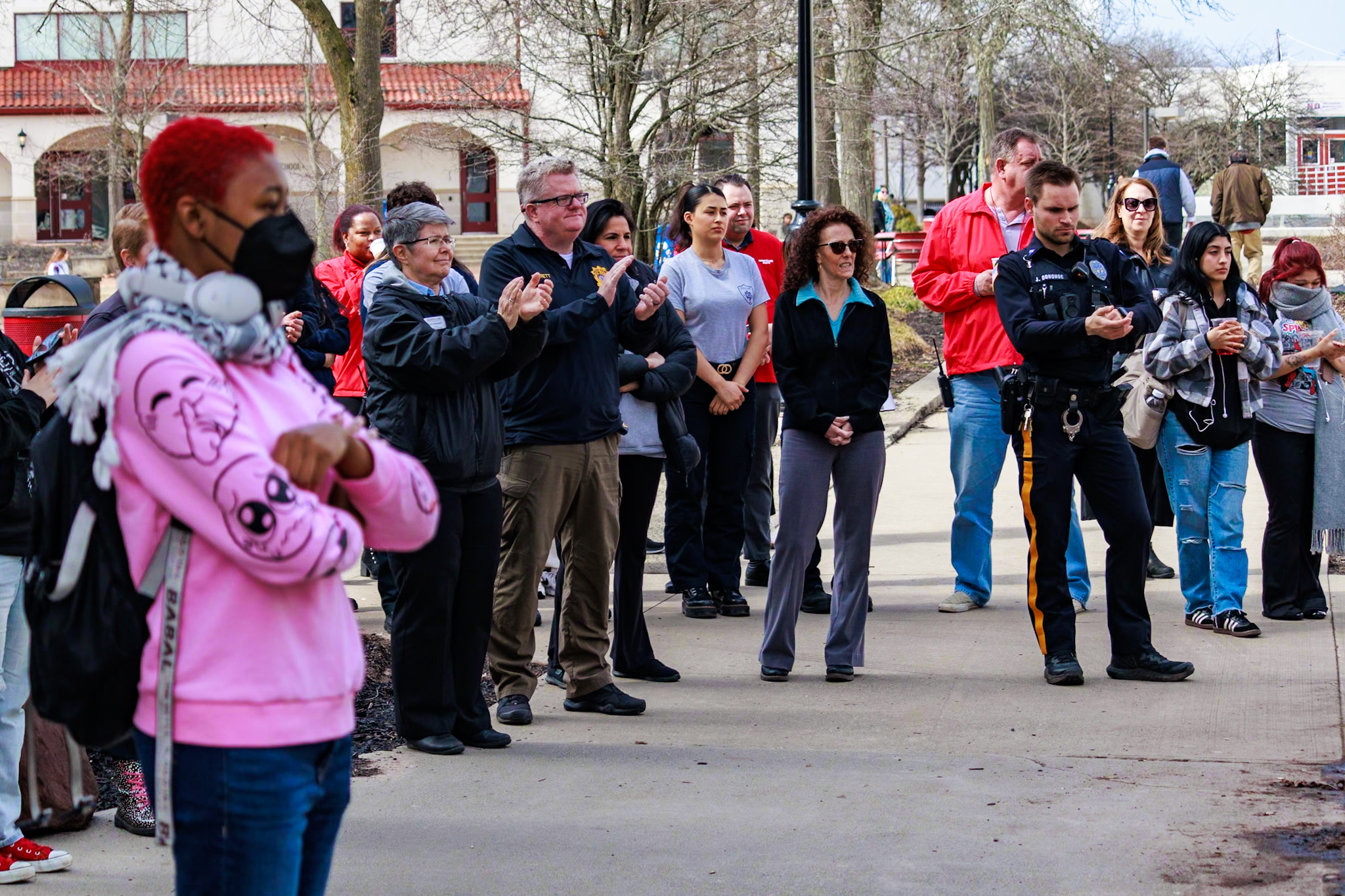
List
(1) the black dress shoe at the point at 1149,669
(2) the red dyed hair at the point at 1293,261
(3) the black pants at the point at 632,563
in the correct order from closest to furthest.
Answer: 1. (1) the black dress shoe at the point at 1149,669
2. (3) the black pants at the point at 632,563
3. (2) the red dyed hair at the point at 1293,261

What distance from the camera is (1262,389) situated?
7539 millimetres

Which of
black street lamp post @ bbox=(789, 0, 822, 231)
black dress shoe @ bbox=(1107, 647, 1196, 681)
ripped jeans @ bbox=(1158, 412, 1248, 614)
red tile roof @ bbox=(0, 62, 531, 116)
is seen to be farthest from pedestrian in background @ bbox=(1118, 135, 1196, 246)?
red tile roof @ bbox=(0, 62, 531, 116)

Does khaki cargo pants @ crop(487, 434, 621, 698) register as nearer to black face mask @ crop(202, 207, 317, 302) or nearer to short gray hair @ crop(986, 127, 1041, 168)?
short gray hair @ crop(986, 127, 1041, 168)

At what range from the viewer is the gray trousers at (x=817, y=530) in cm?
653

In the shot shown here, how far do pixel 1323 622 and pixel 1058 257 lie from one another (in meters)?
2.44

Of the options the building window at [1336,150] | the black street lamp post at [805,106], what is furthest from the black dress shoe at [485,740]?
the building window at [1336,150]

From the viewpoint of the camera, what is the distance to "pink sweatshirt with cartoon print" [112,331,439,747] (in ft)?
7.88

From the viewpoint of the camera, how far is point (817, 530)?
660 cm

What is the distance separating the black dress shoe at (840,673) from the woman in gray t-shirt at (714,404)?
54.1 inches

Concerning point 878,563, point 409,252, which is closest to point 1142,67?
point 878,563

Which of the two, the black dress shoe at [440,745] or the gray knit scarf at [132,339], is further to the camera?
the black dress shoe at [440,745]

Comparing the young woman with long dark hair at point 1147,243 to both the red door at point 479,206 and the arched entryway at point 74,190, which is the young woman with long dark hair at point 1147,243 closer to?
the red door at point 479,206

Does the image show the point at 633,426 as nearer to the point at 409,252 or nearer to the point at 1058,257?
the point at 409,252

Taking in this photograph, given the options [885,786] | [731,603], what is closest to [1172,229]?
[731,603]
